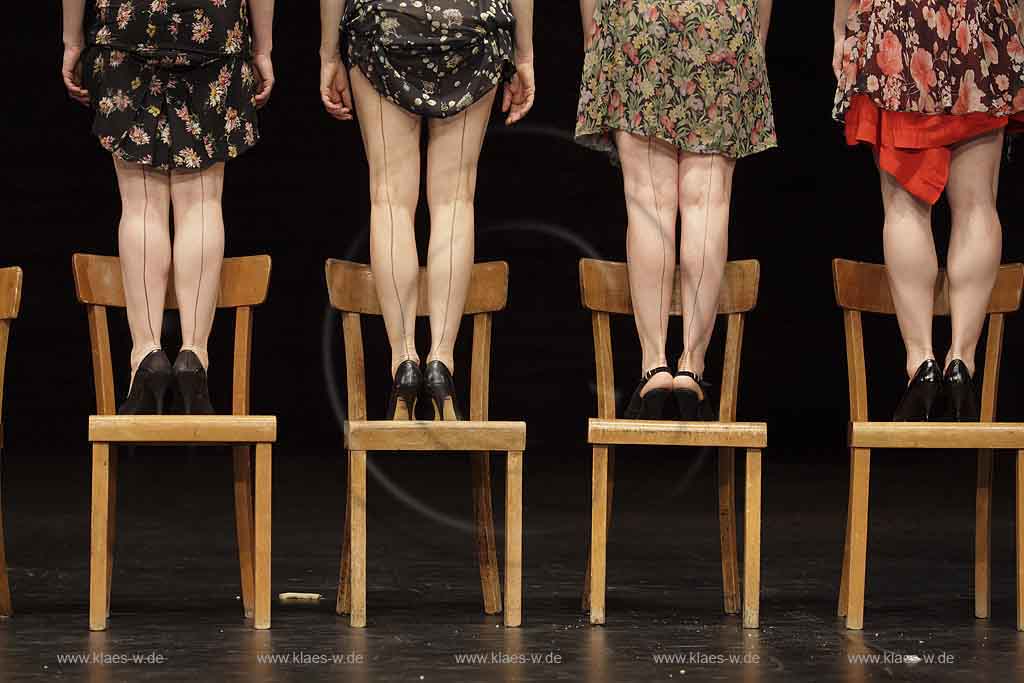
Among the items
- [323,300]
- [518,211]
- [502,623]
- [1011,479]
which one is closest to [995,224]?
[502,623]

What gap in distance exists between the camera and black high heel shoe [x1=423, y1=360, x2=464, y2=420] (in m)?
4.25

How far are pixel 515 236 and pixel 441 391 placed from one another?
3585 mm

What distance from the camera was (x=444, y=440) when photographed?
4090mm

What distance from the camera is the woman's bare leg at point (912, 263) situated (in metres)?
4.38

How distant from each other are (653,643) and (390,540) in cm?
194

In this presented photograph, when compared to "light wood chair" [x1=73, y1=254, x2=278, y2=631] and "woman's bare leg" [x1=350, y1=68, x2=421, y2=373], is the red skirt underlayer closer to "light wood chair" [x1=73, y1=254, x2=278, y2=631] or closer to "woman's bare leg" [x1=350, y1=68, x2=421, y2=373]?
"woman's bare leg" [x1=350, y1=68, x2=421, y2=373]

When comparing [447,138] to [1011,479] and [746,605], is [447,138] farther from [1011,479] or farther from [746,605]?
[1011,479]

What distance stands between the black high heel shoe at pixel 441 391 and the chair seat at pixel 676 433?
347 mm

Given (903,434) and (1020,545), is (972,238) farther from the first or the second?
(1020,545)

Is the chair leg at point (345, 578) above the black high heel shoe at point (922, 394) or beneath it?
beneath

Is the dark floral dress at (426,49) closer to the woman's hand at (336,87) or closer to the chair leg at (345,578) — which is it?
the woman's hand at (336,87)

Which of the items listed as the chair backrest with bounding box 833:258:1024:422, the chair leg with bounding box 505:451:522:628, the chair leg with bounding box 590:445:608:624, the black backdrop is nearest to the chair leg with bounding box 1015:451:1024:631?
the chair backrest with bounding box 833:258:1024:422

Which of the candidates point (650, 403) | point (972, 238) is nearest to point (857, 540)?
point (650, 403)

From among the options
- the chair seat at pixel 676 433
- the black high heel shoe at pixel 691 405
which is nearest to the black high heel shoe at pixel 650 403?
the black high heel shoe at pixel 691 405
